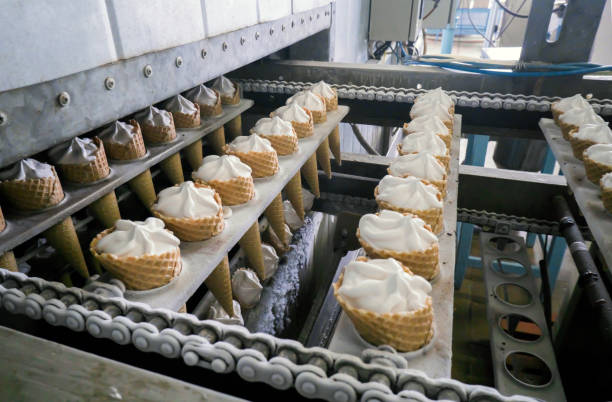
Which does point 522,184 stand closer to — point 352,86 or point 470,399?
point 352,86

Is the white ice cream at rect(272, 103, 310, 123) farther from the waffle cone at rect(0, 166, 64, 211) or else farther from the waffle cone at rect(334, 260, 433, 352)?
the waffle cone at rect(334, 260, 433, 352)

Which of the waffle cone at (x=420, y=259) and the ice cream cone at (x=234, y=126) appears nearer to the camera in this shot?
the waffle cone at (x=420, y=259)

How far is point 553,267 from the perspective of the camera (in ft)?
15.6

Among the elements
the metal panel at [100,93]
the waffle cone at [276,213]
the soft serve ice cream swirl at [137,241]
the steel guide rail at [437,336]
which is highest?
the metal panel at [100,93]

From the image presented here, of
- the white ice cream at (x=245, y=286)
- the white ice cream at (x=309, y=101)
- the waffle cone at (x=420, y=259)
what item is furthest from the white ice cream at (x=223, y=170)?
the white ice cream at (x=245, y=286)

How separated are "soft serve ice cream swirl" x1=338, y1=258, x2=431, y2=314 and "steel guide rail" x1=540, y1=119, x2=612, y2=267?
762 mm

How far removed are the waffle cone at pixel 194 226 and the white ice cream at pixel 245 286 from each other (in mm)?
1448

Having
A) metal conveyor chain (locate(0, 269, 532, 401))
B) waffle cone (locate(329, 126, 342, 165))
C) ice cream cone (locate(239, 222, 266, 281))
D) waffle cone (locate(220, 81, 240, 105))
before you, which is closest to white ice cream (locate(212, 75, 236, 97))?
waffle cone (locate(220, 81, 240, 105))

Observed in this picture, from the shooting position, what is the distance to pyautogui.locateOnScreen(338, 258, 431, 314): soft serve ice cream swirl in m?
1.22

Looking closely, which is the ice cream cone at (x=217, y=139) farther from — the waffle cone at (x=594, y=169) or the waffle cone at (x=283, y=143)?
the waffle cone at (x=594, y=169)

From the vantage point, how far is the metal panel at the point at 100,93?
109cm

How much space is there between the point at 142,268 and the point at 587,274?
7.65ft

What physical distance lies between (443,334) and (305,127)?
148 centimetres

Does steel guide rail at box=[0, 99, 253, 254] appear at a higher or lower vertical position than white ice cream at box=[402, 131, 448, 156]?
higher
